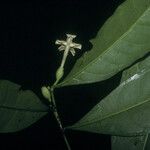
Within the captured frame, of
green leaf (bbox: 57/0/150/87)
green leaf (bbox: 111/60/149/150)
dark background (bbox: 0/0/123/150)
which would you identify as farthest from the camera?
dark background (bbox: 0/0/123/150)

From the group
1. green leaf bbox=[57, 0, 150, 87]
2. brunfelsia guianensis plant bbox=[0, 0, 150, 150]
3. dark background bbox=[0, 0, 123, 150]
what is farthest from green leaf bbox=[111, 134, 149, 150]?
dark background bbox=[0, 0, 123, 150]

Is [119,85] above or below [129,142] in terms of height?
above

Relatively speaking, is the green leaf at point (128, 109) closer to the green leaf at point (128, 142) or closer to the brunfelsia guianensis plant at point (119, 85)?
the brunfelsia guianensis plant at point (119, 85)

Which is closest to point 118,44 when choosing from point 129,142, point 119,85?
point 119,85

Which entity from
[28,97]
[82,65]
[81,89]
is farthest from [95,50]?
[81,89]

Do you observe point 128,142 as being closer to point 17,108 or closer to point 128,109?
point 128,109

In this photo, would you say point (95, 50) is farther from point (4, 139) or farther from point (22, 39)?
point (22, 39)

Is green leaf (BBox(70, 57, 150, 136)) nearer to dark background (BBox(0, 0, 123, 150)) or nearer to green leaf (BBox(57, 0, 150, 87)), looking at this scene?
green leaf (BBox(57, 0, 150, 87))

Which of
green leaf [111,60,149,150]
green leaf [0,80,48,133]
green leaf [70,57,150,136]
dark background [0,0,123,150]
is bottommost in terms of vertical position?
green leaf [111,60,149,150]
